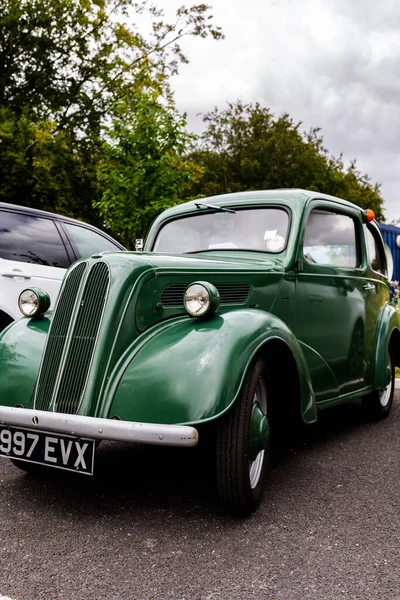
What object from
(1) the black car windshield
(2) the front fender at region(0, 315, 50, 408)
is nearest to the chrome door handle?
(1) the black car windshield

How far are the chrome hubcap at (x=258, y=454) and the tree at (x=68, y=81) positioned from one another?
17.2 metres

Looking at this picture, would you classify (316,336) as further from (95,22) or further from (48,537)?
(95,22)

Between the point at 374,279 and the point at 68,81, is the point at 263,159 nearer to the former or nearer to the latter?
the point at 68,81

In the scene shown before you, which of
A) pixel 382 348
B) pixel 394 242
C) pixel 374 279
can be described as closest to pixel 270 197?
pixel 374 279

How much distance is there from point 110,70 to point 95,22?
69.8 inches

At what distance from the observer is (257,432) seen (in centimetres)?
308

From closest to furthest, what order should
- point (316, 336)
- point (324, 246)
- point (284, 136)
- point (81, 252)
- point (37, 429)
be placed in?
point (37, 429), point (316, 336), point (324, 246), point (81, 252), point (284, 136)

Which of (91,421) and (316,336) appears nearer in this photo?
(91,421)

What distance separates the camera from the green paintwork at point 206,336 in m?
2.84

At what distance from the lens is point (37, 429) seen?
9.55ft

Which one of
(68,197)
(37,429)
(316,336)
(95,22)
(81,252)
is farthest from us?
(95,22)

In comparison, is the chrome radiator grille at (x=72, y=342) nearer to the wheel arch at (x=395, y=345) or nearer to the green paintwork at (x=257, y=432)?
the green paintwork at (x=257, y=432)

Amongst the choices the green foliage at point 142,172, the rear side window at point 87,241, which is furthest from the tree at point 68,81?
the rear side window at point 87,241

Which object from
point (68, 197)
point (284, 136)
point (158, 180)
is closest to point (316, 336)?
point (158, 180)
